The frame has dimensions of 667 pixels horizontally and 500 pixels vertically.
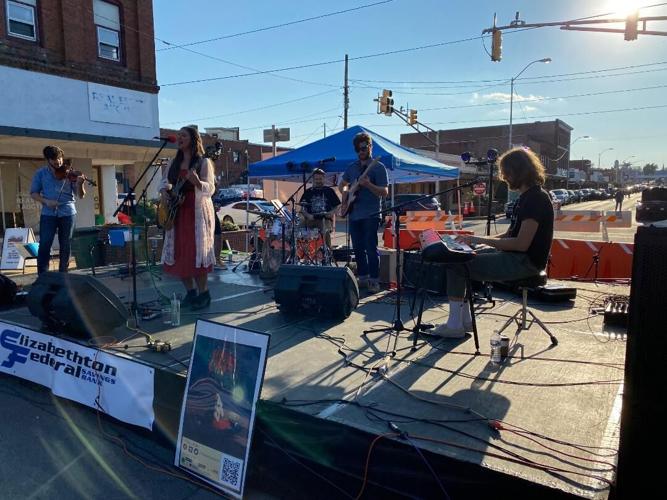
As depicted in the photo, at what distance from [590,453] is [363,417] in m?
1.03

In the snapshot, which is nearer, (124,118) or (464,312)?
(464,312)

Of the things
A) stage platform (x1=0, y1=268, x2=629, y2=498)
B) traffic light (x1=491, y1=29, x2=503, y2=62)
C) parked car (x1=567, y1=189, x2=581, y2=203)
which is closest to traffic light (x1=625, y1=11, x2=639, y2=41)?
traffic light (x1=491, y1=29, x2=503, y2=62)

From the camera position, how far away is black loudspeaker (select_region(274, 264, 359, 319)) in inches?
170

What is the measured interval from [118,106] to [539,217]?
43.0ft

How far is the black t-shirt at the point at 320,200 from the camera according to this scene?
722 centimetres

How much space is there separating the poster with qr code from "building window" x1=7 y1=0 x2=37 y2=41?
1254cm

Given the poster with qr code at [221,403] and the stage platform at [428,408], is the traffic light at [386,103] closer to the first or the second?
the stage platform at [428,408]

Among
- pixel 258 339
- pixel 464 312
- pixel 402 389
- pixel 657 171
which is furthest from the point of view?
pixel 657 171

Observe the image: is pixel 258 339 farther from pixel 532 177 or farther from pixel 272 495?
pixel 532 177

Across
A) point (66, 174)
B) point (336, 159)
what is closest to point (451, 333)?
point (336, 159)

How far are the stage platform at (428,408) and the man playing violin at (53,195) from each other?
8.18ft

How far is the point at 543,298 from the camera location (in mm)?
5246

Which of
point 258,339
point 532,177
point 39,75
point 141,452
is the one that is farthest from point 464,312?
point 39,75

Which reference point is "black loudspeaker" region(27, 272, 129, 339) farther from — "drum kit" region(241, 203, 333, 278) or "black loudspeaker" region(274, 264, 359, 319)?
"drum kit" region(241, 203, 333, 278)
